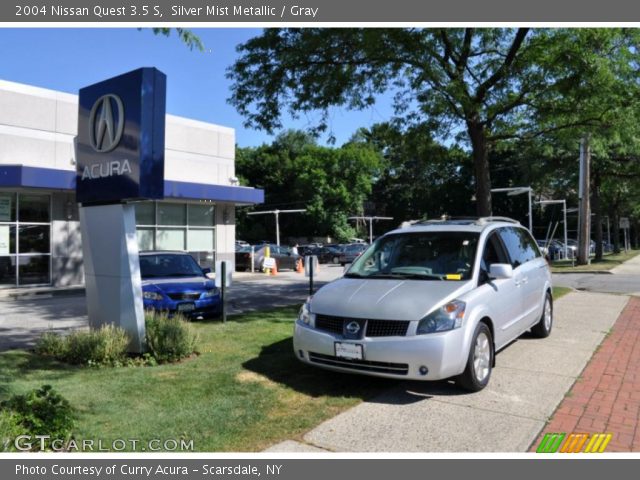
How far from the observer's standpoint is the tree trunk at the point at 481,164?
12.7 metres

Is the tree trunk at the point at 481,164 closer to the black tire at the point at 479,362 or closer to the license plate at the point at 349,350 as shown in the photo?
the black tire at the point at 479,362

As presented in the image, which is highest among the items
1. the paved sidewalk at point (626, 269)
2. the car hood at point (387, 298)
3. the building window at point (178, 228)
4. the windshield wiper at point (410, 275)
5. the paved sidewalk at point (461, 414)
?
the building window at point (178, 228)

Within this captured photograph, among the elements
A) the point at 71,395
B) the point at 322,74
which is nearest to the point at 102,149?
the point at 71,395

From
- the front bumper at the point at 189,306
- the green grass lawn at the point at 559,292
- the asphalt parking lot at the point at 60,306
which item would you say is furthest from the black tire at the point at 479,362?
the green grass lawn at the point at 559,292

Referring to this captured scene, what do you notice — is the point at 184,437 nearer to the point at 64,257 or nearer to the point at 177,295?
the point at 177,295

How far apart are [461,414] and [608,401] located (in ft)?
5.13

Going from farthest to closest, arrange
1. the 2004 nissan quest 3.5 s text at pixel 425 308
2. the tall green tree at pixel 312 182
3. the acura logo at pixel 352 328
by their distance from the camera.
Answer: the tall green tree at pixel 312 182, the acura logo at pixel 352 328, the 2004 nissan quest 3.5 s text at pixel 425 308

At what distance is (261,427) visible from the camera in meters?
4.60

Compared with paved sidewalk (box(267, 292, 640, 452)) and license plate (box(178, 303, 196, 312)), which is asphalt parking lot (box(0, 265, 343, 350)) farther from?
paved sidewalk (box(267, 292, 640, 452))

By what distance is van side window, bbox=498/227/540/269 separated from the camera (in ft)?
24.0

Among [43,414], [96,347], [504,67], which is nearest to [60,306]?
[96,347]

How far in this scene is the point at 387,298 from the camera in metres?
5.60

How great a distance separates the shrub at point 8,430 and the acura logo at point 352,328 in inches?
116

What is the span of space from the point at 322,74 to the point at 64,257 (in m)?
12.0
